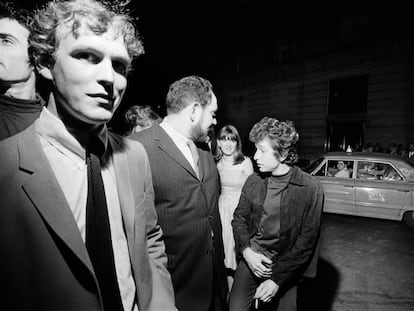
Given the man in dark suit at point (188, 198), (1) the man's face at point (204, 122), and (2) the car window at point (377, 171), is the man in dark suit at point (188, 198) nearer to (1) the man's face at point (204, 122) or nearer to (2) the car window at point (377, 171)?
(1) the man's face at point (204, 122)

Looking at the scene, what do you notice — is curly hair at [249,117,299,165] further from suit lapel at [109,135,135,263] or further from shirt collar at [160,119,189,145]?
suit lapel at [109,135,135,263]

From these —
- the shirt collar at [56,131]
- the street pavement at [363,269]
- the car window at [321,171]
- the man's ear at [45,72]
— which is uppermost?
the man's ear at [45,72]

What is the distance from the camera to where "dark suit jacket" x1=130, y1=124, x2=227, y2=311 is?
89.8 inches

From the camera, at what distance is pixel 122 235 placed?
1.28 meters

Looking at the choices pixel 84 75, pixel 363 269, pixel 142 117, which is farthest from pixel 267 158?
pixel 363 269

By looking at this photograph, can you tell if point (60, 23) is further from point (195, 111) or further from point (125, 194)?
point (195, 111)

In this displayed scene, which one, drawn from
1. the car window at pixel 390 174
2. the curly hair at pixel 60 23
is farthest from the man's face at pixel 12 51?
the car window at pixel 390 174

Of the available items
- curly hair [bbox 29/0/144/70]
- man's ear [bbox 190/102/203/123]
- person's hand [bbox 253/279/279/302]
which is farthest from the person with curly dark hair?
curly hair [bbox 29/0/144/70]

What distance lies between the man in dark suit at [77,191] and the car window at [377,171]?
7.61 m

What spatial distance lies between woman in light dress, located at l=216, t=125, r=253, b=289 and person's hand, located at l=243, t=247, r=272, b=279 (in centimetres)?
141

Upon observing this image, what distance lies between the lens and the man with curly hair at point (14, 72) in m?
1.75

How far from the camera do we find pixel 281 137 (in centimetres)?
277

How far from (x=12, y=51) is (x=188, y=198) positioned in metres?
1.61

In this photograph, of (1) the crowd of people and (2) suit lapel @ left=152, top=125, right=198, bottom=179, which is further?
(2) suit lapel @ left=152, top=125, right=198, bottom=179
